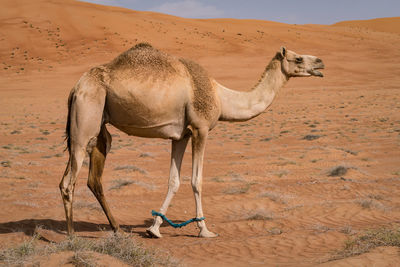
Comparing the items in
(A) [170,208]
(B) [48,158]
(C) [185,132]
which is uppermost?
(C) [185,132]

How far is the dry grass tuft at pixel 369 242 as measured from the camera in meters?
5.30

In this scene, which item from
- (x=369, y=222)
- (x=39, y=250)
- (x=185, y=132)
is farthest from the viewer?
(x=369, y=222)

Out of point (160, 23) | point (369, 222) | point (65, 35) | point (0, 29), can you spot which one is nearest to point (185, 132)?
point (369, 222)

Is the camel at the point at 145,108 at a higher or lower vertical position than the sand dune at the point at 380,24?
lower

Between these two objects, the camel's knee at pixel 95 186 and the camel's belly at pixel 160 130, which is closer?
the camel's belly at pixel 160 130

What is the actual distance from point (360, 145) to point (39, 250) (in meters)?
15.9

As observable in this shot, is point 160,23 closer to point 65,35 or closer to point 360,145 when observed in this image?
point 65,35

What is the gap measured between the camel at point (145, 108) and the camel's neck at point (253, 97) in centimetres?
2

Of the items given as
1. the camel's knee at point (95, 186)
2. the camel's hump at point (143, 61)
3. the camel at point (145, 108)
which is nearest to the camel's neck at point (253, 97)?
the camel at point (145, 108)

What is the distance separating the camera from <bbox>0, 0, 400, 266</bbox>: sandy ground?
22.0 ft

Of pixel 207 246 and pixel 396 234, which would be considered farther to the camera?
pixel 207 246

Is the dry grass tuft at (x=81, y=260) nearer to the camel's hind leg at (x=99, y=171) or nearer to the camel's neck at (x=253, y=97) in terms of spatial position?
the camel's hind leg at (x=99, y=171)

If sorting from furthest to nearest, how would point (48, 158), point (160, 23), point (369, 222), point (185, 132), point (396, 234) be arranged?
1. point (160, 23)
2. point (48, 158)
3. point (369, 222)
4. point (185, 132)
5. point (396, 234)

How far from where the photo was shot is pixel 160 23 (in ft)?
236
